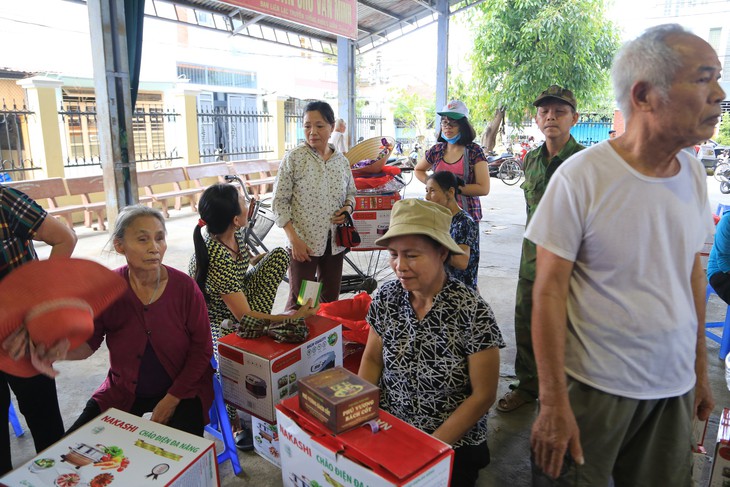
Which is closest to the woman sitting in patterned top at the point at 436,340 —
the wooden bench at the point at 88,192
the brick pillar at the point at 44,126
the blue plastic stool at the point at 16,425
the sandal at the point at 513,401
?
the sandal at the point at 513,401

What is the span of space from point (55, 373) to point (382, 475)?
0.94m

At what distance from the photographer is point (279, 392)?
2.07 meters

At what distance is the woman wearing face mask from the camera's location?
327 cm

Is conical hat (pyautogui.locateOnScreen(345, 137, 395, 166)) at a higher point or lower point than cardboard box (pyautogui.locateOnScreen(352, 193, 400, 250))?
higher

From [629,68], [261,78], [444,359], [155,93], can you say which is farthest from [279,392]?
[261,78]

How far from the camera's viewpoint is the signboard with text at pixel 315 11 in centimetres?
464

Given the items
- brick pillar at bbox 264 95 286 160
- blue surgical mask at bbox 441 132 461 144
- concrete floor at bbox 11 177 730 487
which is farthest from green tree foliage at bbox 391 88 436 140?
blue surgical mask at bbox 441 132 461 144

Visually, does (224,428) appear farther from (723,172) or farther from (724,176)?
(723,172)

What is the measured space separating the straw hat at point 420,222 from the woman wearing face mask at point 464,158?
157cm

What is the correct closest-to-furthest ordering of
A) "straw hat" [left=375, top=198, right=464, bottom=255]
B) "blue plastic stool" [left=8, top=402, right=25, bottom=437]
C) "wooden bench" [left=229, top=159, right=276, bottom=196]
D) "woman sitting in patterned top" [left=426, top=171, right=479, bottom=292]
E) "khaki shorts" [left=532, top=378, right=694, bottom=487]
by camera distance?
"khaki shorts" [left=532, top=378, right=694, bottom=487], "straw hat" [left=375, top=198, right=464, bottom=255], "blue plastic stool" [left=8, top=402, right=25, bottom=437], "woman sitting in patterned top" [left=426, top=171, right=479, bottom=292], "wooden bench" [left=229, top=159, right=276, bottom=196]

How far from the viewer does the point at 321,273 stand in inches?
133

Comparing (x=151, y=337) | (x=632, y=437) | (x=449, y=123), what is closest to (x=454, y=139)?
(x=449, y=123)

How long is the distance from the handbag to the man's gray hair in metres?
2.08

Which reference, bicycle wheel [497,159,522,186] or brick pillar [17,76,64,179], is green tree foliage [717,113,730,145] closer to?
bicycle wheel [497,159,522,186]
